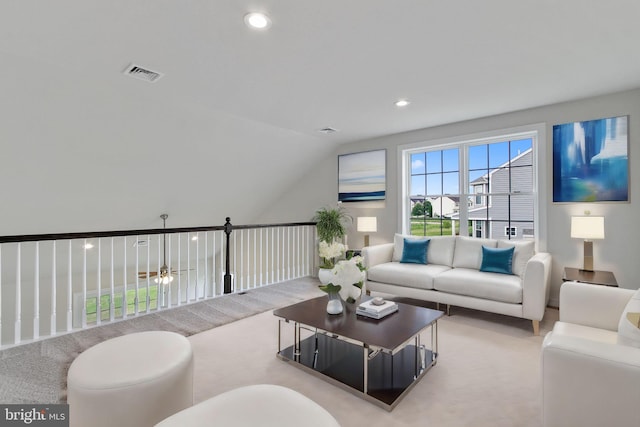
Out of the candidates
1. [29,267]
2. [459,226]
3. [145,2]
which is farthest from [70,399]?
[459,226]

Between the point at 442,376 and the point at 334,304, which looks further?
the point at 334,304

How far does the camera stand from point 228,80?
3.02m

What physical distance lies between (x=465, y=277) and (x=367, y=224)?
1.98 meters

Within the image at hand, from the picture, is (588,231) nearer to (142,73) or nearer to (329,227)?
(329,227)

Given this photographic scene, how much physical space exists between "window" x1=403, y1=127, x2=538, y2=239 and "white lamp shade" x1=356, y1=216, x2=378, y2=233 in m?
0.50

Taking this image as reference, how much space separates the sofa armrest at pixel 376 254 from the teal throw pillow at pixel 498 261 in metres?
1.28

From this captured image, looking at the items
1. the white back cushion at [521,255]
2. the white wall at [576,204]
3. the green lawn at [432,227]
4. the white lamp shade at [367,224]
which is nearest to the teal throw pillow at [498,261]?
the white back cushion at [521,255]

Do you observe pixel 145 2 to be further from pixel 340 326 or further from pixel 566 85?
pixel 566 85

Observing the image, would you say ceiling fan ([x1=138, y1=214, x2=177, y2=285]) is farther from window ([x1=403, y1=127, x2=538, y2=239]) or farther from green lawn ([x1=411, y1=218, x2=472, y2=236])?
green lawn ([x1=411, y1=218, x2=472, y2=236])

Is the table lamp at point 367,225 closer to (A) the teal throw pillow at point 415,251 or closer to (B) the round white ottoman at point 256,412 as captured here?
(A) the teal throw pillow at point 415,251

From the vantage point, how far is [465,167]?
460 centimetres

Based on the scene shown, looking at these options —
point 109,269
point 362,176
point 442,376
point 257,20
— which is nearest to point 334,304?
point 442,376

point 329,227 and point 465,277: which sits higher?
point 329,227

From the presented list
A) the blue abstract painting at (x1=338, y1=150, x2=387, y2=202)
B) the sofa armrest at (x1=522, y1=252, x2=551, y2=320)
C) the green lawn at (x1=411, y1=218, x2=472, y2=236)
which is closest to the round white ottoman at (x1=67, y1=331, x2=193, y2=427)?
the sofa armrest at (x1=522, y1=252, x2=551, y2=320)
